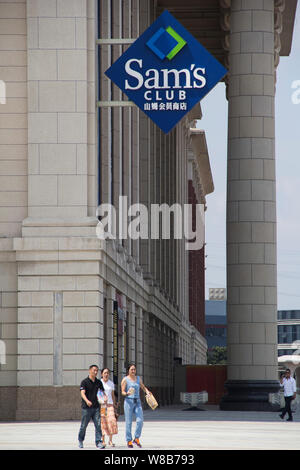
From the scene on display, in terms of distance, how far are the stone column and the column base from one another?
143 centimetres

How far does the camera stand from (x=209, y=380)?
74.6 metres

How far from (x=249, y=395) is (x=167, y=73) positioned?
76.2ft

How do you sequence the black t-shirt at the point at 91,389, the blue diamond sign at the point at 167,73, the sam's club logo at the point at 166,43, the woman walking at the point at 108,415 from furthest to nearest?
the blue diamond sign at the point at 167,73 → the sam's club logo at the point at 166,43 → the woman walking at the point at 108,415 → the black t-shirt at the point at 91,389

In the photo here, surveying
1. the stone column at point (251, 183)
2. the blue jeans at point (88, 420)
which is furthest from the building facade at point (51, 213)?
the blue jeans at point (88, 420)

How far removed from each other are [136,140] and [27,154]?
20253 mm

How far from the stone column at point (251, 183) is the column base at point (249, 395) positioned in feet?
4.68

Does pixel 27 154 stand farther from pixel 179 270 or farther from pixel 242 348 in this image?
pixel 179 270

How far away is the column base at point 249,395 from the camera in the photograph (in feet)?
180

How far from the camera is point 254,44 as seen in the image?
58500 mm

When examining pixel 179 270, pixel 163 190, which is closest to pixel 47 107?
pixel 163 190

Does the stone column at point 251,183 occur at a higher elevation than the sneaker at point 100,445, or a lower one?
higher

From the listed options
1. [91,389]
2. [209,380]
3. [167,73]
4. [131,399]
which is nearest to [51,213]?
[167,73]

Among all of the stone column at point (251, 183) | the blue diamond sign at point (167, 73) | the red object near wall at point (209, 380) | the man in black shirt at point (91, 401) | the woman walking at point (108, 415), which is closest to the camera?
the man in black shirt at point (91, 401)

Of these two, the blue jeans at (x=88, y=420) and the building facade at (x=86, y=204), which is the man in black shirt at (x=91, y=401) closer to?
the blue jeans at (x=88, y=420)
